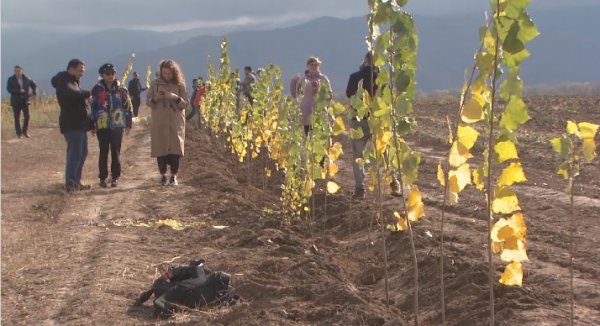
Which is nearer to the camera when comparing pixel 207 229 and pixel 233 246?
pixel 233 246

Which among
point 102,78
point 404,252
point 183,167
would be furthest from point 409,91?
point 183,167

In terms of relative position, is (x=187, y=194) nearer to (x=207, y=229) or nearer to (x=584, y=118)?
(x=207, y=229)

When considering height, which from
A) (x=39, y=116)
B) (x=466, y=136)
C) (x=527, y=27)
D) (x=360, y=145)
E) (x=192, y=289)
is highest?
(x=527, y=27)

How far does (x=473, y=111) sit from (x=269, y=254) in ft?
9.96

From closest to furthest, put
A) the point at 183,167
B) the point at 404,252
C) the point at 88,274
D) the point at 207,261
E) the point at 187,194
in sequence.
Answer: the point at 88,274, the point at 207,261, the point at 404,252, the point at 187,194, the point at 183,167

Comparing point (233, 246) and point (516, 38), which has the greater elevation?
point (516, 38)

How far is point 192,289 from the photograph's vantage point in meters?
4.90

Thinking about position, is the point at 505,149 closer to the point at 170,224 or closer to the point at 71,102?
the point at 170,224

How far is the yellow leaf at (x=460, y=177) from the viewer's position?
3.77 meters

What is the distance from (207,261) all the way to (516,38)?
3336 mm

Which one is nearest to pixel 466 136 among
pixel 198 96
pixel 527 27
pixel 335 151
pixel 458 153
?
pixel 458 153

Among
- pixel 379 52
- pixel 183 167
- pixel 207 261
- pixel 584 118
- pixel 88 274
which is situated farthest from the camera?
pixel 584 118

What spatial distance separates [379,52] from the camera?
4441 mm

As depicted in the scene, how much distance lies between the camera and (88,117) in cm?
968
